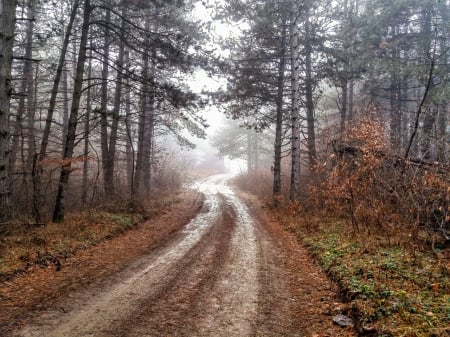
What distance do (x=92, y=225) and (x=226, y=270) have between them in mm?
5148

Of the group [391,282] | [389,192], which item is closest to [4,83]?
[391,282]

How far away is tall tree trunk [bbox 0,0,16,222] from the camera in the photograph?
27.0 feet

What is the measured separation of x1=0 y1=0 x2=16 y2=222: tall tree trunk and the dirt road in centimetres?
382

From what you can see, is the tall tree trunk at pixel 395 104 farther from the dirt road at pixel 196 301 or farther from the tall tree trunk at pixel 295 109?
the dirt road at pixel 196 301

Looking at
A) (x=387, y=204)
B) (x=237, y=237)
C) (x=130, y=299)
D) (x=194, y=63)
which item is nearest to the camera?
(x=130, y=299)

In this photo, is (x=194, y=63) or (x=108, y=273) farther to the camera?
(x=194, y=63)

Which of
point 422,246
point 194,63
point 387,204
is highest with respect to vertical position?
point 194,63

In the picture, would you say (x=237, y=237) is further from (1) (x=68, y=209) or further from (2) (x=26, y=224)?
(1) (x=68, y=209)

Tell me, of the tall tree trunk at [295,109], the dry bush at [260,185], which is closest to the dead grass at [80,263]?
the tall tree trunk at [295,109]

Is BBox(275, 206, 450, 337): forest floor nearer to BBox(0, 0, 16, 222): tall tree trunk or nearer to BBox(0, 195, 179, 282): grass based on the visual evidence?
BBox(0, 195, 179, 282): grass

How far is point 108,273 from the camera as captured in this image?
679 cm

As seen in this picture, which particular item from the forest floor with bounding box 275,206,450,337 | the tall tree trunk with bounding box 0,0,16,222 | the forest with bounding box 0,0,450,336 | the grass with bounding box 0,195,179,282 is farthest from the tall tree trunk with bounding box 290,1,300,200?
the tall tree trunk with bounding box 0,0,16,222

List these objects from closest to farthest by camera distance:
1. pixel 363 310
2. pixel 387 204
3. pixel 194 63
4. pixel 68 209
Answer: pixel 363 310, pixel 387 204, pixel 194 63, pixel 68 209

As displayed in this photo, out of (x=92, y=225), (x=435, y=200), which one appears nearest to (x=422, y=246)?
(x=435, y=200)
